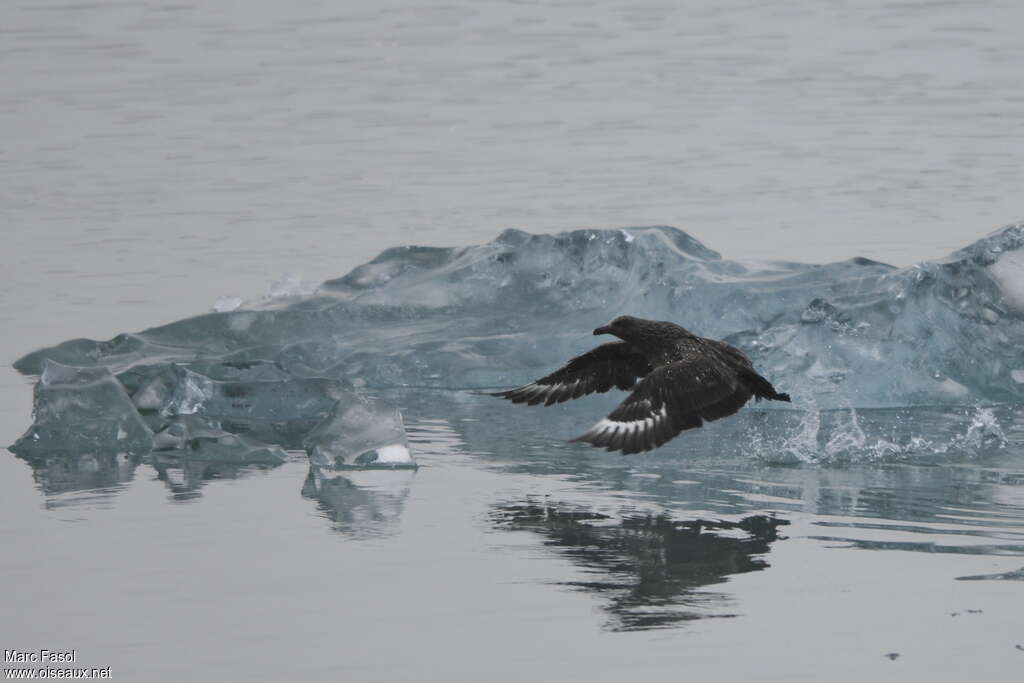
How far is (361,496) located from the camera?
10.2 m

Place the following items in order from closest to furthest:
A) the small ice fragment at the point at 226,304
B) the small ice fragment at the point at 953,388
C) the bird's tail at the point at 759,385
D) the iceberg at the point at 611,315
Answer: the bird's tail at the point at 759,385 → the small ice fragment at the point at 953,388 → the iceberg at the point at 611,315 → the small ice fragment at the point at 226,304

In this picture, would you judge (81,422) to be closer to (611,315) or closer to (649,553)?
(649,553)

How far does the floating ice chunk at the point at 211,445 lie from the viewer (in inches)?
432

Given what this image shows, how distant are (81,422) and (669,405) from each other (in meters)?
3.43

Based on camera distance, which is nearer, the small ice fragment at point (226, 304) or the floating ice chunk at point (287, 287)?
the small ice fragment at point (226, 304)

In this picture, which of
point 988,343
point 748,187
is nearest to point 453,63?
point 748,187

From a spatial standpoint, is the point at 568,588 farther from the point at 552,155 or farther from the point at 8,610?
the point at 552,155

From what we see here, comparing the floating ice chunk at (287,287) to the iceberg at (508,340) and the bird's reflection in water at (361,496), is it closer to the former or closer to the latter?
the iceberg at (508,340)

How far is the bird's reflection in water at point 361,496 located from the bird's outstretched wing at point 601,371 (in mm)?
1156

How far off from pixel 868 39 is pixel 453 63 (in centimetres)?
546

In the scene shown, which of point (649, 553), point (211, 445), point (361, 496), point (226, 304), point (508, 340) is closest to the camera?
point (649, 553)

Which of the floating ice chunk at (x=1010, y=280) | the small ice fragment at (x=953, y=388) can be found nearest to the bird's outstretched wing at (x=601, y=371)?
the small ice fragment at (x=953, y=388)

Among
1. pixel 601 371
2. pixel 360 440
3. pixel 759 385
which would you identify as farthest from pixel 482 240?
pixel 759 385

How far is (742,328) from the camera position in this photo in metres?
13.6
